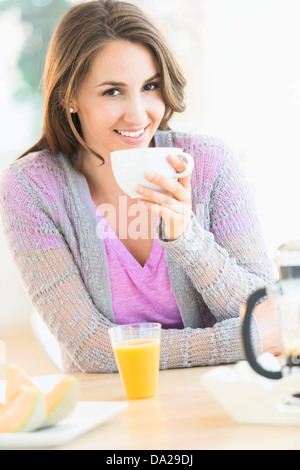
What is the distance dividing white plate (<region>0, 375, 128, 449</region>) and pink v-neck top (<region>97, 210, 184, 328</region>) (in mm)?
737

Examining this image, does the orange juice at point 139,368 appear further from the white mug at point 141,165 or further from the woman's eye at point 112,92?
the woman's eye at point 112,92

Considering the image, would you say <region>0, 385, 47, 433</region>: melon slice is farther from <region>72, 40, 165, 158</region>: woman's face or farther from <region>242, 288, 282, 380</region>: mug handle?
<region>72, 40, 165, 158</region>: woman's face

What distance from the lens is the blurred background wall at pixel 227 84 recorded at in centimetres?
508

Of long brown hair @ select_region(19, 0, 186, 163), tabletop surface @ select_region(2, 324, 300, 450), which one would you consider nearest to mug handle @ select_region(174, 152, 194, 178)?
tabletop surface @ select_region(2, 324, 300, 450)

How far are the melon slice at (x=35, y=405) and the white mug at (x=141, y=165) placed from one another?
463 mm

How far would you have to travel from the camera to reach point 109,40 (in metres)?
1.55

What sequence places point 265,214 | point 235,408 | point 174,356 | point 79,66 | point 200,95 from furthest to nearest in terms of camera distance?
point 200,95
point 265,214
point 79,66
point 174,356
point 235,408

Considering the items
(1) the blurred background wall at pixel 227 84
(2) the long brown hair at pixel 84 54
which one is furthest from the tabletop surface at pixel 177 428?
(1) the blurred background wall at pixel 227 84

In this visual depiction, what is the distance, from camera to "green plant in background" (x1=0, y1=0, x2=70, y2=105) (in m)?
5.54

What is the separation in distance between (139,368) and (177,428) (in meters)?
0.20
